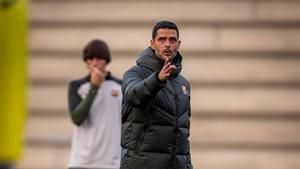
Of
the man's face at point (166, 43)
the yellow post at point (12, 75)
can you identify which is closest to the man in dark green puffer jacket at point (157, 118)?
the man's face at point (166, 43)

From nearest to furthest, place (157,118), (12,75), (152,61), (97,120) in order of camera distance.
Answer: (12,75) → (157,118) → (152,61) → (97,120)

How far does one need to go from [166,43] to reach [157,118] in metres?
0.43

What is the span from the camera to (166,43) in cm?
613

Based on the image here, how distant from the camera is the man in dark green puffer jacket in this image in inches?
239

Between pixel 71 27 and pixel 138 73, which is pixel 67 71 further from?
pixel 138 73

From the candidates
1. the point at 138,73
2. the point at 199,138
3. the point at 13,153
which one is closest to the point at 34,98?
the point at 199,138

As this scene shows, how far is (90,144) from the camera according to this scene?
7.76m

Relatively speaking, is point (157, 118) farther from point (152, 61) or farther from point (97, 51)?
point (97, 51)

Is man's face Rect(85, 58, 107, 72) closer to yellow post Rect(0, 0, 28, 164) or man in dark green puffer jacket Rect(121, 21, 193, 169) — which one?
man in dark green puffer jacket Rect(121, 21, 193, 169)

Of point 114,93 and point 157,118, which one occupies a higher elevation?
point 114,93

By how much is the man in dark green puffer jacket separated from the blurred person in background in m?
1.55

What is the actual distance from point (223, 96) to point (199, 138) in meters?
0.51

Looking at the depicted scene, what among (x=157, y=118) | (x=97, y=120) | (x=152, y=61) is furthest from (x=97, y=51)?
(x=157, y=118)

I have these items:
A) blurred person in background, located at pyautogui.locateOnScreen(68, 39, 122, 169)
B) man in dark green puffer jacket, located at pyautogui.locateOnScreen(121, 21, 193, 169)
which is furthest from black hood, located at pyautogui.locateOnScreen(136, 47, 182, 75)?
blurred person in background, located at pyautogui.locateOnScreen(68, 39, 122, 169)
